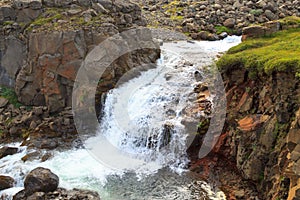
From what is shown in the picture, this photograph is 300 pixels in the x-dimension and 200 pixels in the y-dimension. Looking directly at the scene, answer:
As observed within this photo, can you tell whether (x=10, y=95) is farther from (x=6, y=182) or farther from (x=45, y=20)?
(x=6, y=182)

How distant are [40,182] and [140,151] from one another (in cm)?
449

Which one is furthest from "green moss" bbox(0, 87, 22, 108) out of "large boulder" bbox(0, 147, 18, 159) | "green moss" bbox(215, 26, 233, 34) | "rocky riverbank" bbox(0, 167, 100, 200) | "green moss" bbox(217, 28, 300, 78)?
"green moss" bbox(215, 26, 233, 34)

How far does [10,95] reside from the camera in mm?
19109

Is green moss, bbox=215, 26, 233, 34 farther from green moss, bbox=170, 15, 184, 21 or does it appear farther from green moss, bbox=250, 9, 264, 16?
green moss, bbox=170, 15, 184, 21

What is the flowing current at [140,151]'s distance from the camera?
12.4 metres

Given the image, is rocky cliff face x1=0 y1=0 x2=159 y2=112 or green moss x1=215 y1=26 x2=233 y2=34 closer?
rocky cliff face x1=0 y1=0 x2=159 y2=112

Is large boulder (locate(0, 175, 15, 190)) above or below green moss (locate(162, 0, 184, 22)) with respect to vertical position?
below

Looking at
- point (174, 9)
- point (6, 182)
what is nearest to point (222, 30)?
point (174, 9)

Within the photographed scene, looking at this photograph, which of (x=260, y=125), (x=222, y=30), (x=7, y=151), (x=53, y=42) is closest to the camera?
(x=260, y=125)

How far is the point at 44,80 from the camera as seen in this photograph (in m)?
17.7

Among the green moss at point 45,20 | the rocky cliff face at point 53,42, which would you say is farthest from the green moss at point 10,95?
the green moss at point 45,20

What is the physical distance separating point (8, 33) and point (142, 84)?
7658 mm

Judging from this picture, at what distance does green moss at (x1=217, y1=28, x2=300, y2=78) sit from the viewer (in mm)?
10883

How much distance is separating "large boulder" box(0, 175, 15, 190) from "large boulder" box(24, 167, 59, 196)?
1131mm
